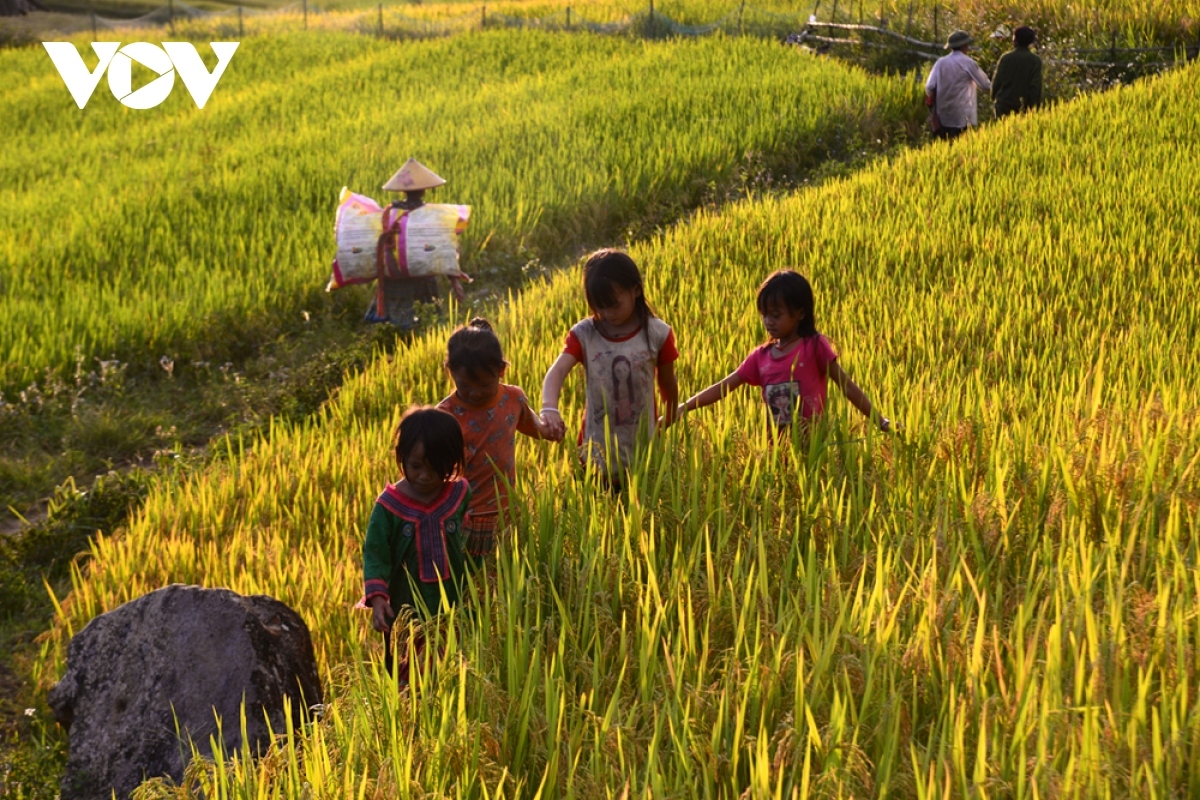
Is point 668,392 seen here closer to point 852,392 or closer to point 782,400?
point 782,400

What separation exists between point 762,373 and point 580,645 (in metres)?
1.32

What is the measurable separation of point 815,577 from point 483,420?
3.64ft

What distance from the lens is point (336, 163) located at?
1098 centimetres

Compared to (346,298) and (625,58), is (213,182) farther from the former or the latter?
(625,58)

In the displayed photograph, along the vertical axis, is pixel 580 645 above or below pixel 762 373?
below

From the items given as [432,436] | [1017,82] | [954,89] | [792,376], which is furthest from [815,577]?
[1017,82]

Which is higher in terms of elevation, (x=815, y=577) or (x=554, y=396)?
(x=554, y=396)

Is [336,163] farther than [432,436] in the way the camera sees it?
Yes

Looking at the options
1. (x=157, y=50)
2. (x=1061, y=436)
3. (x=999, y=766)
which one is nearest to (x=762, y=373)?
(x=1061, y=436)

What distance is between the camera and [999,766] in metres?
1.84

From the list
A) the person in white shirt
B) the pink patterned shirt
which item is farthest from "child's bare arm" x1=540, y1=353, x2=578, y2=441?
the person in white shirt

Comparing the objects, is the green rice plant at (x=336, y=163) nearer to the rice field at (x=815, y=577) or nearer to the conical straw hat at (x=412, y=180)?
the conical straw hat at (x=412, y=180)

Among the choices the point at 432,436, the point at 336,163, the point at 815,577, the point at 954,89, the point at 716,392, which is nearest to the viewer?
the point at 815,577

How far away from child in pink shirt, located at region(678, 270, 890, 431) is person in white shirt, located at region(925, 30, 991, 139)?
733 cm
